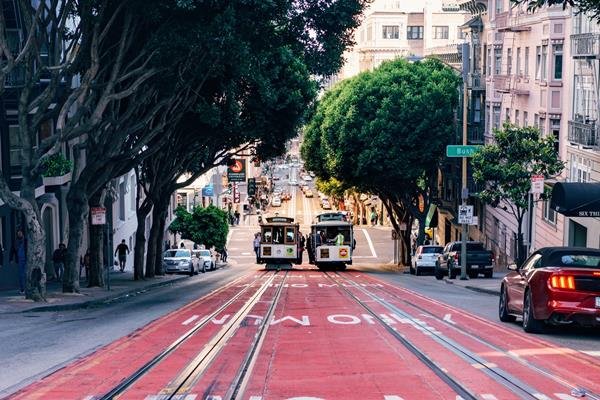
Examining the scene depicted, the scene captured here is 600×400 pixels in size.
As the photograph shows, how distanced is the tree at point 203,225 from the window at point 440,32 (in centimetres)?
5131

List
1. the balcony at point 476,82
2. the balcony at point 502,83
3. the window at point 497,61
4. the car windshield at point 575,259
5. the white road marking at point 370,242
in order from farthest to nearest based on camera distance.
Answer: the white road marking at point 370,242 → the balcony at point 476,82 → the window at point 497,61 → the balcony at point 502,83 → the car windshield at point 575,259

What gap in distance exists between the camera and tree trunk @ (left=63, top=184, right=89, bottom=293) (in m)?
29.7

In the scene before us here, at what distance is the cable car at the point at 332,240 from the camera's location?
5466cm

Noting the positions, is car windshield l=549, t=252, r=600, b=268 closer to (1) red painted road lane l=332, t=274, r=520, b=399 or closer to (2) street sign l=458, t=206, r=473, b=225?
(1) red painted road lane l=332, t=274, r=520, b=399

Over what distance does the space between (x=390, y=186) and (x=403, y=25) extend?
2435 inches

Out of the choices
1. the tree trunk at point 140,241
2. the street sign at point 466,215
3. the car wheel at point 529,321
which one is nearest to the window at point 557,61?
the street sign at point 466,215

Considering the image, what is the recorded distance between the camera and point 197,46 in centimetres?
2547

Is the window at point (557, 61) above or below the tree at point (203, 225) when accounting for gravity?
above

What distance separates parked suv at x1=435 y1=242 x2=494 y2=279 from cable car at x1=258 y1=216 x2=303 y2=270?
11149 mm

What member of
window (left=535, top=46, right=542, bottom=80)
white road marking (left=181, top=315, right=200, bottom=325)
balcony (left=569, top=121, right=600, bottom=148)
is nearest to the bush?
white road marking (left=181, top=315, right=200, bottom=325)

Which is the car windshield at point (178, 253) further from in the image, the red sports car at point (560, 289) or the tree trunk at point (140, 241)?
the red sports car at point (560, 289)

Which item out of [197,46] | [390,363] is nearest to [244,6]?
[197,46]

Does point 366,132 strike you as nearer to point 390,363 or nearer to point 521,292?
point 521,292

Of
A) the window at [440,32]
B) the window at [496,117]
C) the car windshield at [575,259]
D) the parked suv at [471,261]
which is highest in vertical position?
the window at [440,32]
